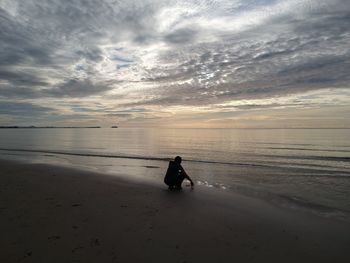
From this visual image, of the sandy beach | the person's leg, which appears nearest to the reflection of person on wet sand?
the person's leg

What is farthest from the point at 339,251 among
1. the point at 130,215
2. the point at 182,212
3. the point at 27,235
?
the point at 27,235

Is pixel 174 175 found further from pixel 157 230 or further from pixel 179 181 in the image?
pixel 157 230

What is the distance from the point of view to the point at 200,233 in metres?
7.28

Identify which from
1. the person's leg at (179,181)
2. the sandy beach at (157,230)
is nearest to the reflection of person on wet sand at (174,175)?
the person's leg at (179,181)

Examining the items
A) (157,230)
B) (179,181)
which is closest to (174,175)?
(179,181)

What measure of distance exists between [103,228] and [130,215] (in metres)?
1.37

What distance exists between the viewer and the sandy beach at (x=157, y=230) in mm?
5926

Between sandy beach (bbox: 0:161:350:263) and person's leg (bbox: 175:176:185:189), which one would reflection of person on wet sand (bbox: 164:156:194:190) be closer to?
person's leg (bbox: 175:176:185:189)

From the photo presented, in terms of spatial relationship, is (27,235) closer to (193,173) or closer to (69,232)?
(69,232)

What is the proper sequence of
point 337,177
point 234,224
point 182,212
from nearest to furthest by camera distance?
point 234,224
point 182,212
point 337,177

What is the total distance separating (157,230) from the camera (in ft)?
24.2

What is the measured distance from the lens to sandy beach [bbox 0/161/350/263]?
19.4ft

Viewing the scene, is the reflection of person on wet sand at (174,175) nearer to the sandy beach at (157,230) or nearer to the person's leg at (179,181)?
the person's leg at (179,181)

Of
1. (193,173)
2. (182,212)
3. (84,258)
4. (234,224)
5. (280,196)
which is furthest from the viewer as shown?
(193,173)
